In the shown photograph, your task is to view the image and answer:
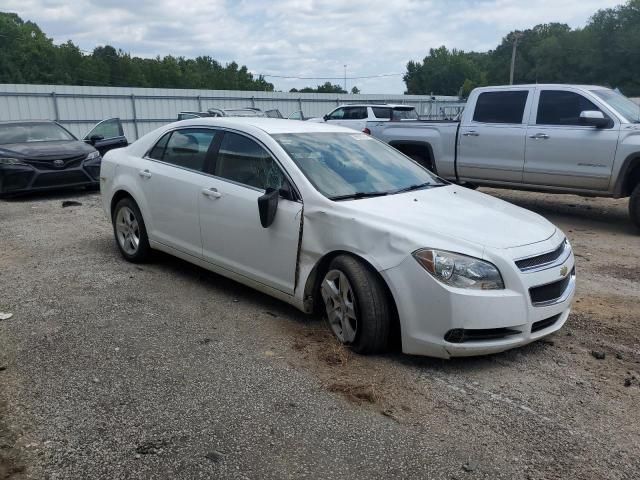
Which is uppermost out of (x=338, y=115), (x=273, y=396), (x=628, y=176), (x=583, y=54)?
(x=583, y=54)

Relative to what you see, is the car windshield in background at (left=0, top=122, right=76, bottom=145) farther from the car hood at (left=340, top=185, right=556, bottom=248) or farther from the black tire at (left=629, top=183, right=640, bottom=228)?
the black tire at (left=629, top=183, right=640, bottom=228)

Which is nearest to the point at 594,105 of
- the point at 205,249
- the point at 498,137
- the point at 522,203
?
the point at 498,137

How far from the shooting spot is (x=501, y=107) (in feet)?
30.9

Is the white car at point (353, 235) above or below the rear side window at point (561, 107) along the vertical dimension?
below

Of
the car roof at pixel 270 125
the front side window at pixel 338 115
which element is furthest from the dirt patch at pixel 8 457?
the front side window at pixel 338 115

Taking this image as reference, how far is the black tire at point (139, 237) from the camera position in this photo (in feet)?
19.9

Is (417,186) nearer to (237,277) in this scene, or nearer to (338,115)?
(237,277)

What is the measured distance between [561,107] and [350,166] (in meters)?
5.28

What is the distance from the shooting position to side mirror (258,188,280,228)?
A: 14.7 feet

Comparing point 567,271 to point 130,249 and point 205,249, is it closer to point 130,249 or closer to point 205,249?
point 205,249

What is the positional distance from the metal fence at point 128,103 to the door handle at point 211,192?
1631 cm

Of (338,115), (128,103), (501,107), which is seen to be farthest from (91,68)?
(501,107)

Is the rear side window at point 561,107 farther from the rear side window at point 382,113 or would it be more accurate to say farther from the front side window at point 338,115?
the front side window at point 338,115

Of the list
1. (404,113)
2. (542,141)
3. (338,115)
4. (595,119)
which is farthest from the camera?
(338,115)
